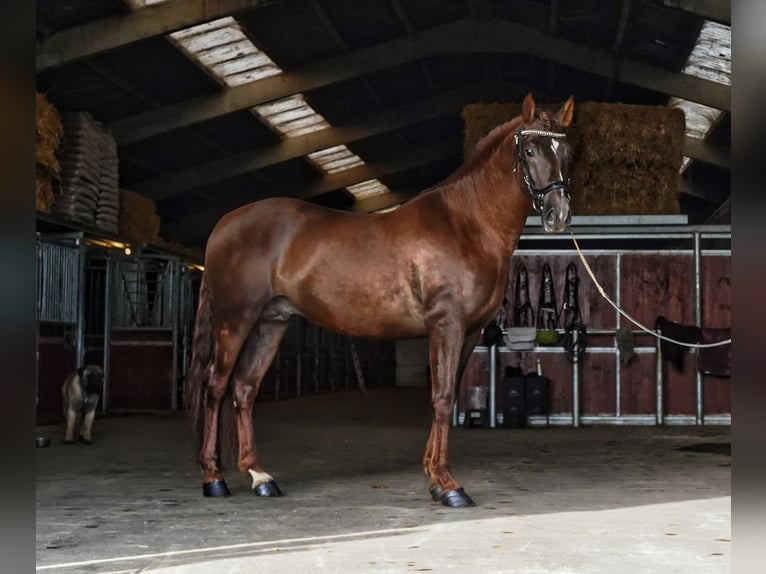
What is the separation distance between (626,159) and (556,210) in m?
7.06

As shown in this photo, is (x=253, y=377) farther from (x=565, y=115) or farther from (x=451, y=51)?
(x=451, y=51)

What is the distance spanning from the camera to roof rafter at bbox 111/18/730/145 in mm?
12508

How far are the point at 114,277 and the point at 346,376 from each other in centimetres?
864

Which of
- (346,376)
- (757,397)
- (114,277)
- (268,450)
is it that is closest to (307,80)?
(114,277)

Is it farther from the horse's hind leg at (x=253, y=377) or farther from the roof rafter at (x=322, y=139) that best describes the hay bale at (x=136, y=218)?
the horse's hind leg at (x=253, y=377)

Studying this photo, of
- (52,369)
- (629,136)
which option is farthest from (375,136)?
(52,369)

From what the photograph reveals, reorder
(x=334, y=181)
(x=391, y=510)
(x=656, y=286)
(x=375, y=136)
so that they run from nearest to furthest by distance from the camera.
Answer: (x=391, y=510)
(x=656, y=286)
(x=375, y=136)
(x=334, y=181)

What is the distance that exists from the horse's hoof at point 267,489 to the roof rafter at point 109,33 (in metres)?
6.74

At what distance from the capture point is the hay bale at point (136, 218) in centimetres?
1321

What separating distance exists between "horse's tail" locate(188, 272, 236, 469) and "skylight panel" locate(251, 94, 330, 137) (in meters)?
9.15

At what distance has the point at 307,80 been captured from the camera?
42.5 ft

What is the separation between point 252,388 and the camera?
517cm

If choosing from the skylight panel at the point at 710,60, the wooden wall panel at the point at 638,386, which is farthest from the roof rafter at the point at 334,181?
the wooden wall panel at the point at 638,386

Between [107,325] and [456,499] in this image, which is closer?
[456,499]
